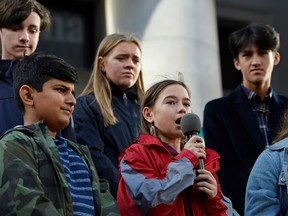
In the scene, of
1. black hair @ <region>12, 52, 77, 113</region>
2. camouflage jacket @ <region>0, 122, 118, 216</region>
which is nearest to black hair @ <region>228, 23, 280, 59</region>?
black hair @ <region>12, 52, 77, 113</region>

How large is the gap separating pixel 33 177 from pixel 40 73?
2.22 feet

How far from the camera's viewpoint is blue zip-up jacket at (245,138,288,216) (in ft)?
14.5

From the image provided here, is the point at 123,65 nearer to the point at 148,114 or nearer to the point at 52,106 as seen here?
the point at 148,114

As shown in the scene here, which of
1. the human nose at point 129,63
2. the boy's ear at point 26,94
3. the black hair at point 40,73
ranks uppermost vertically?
the human nose at point 129,63

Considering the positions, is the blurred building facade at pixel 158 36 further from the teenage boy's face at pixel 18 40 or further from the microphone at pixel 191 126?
the microphone at pixel 191 126

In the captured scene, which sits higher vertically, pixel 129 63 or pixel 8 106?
pixel 129 63

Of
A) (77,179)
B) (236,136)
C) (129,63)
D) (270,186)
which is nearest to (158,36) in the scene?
(236,136)

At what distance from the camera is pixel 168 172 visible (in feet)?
14.3

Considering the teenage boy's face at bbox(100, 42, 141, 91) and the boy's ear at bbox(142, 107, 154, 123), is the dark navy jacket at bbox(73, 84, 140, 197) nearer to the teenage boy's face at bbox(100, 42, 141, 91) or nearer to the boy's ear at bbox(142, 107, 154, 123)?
the teenage boy's face at bbox(100, 42, 141, 91)

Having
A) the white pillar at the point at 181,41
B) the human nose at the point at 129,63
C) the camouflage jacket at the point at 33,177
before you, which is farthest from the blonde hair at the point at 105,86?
the white pillar at the point at 181,41

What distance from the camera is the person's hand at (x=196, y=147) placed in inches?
169

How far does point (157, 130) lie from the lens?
481cm

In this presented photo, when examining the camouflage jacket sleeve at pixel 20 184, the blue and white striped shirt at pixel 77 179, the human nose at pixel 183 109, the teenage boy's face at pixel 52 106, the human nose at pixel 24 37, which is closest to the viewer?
the camouflage jacket sleeve at pixel 20 184

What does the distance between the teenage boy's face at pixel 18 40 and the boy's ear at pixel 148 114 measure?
0.80 meters
